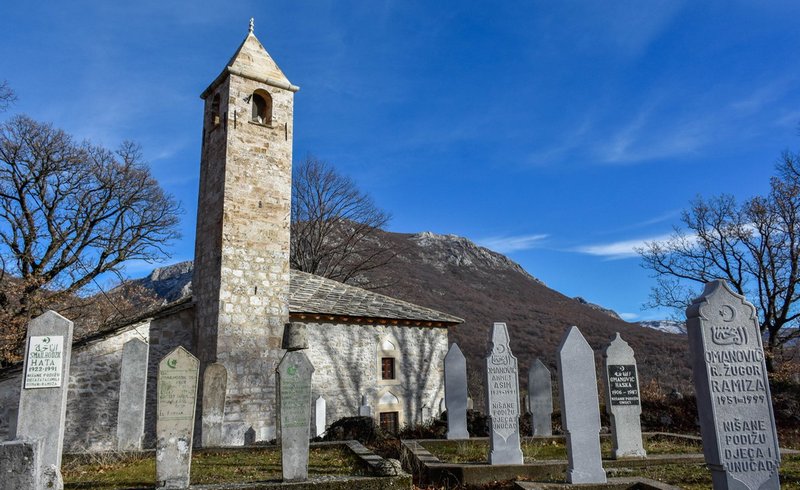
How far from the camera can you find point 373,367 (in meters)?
16.7

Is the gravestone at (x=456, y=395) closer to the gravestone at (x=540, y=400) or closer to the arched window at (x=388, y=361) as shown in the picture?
the gravestone at (x=540, y=400)

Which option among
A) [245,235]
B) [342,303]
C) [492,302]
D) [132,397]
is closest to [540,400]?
[342,303]

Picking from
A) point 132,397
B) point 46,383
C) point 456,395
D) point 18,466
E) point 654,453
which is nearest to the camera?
point 18,466

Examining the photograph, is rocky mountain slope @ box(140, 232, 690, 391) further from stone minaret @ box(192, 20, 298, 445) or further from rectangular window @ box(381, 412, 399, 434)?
stone minaret @ box(192, 20, 298, 445)

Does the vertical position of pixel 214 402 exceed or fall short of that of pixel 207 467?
it exceeds it

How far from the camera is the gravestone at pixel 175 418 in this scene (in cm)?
642

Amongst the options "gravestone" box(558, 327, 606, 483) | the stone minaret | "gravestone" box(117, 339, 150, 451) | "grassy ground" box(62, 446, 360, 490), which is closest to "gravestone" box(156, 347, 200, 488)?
"grassy ground" box(62, 446, 360, 490)

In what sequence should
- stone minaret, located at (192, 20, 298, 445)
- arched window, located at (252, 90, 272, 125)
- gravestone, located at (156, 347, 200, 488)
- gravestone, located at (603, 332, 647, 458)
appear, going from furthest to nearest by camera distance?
arched window, located at (252, 90, 272, 125)
stone minaret, located at (192, 20, 298, 445)
gravestone, located at (603, 332, 647, 458)
gravestone, located at (156, 347, 200, 488)

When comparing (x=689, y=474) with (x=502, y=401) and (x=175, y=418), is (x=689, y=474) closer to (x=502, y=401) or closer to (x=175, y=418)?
(x=502, y=401)

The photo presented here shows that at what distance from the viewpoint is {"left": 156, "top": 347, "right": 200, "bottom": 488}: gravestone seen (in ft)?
21.1

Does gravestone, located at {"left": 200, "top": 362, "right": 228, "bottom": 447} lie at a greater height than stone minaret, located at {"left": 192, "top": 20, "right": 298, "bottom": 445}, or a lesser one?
lesser

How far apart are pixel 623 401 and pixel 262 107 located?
40.5 ft

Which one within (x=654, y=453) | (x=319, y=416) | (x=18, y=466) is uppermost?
(x=18, y=466)

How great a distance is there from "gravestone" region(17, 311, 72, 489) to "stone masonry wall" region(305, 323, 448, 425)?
827 cm
